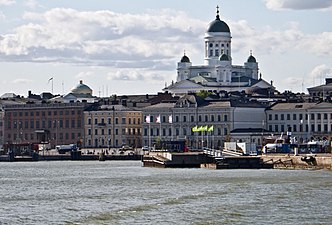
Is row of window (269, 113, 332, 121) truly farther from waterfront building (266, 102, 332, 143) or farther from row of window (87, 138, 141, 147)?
row of window (87, 138, 141, 147)

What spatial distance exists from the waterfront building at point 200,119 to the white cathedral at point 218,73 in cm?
2821

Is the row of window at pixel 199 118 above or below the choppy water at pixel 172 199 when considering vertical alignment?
above

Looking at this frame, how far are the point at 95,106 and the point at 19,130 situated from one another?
35.5 feet

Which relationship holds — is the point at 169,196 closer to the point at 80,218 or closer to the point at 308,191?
the point at 308,191

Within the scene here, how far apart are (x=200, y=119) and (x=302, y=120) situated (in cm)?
1122

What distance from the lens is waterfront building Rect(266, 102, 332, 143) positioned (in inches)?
5669

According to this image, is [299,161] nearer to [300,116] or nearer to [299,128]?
[300,116]

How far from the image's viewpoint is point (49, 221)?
1844 inches

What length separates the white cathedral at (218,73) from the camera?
18250 cm

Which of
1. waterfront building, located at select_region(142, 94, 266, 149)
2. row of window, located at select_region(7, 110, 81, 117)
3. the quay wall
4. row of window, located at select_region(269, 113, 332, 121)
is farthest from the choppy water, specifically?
row of window, located at select_region(7, 110, 81, 117)

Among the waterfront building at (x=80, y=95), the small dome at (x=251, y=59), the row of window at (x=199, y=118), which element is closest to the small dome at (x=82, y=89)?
the waterfront building at (x=80, y=95)

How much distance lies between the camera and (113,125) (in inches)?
6250

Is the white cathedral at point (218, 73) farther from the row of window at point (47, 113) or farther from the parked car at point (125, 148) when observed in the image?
the parked car at point (125, 148)

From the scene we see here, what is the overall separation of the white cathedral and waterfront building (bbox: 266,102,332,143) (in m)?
31.5
